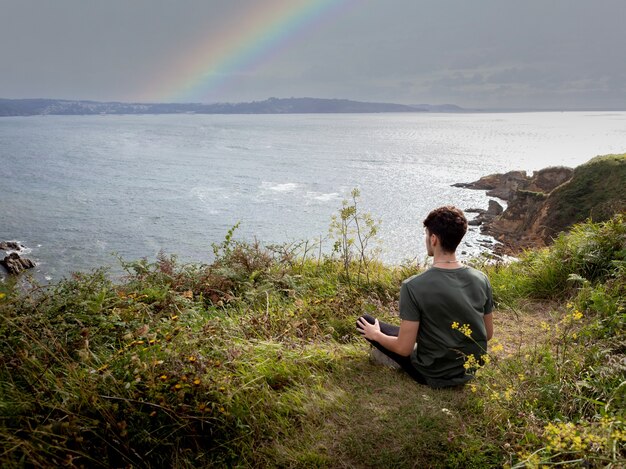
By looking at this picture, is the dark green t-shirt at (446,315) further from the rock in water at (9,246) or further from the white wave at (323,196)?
the white wave at (323,196)

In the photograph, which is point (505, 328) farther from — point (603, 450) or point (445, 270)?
point (603, 450)

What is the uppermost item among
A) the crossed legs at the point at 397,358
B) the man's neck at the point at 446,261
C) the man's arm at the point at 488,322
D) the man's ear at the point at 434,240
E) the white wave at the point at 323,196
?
the man's ear at the point at 434,240

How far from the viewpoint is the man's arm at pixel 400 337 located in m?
4.16

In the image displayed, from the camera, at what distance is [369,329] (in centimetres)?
459

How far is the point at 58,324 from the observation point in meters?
4.12

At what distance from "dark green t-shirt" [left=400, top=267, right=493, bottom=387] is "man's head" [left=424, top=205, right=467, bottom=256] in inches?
10.4

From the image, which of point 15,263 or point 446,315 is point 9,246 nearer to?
point 15,263

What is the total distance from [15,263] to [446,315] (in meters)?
33.3

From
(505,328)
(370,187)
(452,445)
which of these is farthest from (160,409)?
(370,187)

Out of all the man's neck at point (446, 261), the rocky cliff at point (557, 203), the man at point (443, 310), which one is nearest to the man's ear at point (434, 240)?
the man at point (443, 310)

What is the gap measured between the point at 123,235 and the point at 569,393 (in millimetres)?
41686

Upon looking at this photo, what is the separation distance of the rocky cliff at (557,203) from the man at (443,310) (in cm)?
1400

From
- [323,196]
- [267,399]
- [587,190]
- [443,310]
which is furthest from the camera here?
[323,196]

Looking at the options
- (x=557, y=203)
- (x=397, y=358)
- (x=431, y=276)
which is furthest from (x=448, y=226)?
(x=557, y=203)
